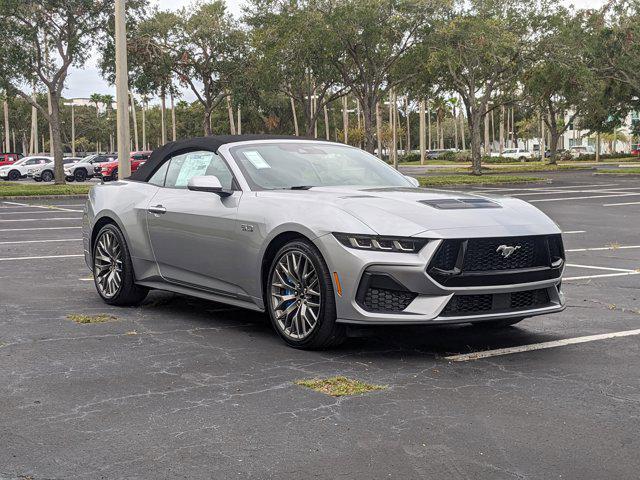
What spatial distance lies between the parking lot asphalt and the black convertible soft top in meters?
1.27

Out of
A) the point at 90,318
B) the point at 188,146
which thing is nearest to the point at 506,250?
the point at 188,146

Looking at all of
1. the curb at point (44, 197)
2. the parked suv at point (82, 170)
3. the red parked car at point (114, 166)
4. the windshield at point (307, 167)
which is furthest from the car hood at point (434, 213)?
the parked suv at point (82, 170)

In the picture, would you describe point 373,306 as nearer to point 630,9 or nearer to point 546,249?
point 546,249

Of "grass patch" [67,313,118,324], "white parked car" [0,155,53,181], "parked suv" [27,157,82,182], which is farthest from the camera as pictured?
"white parked car" [0,155,53,181]

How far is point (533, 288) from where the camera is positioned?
6031 mm

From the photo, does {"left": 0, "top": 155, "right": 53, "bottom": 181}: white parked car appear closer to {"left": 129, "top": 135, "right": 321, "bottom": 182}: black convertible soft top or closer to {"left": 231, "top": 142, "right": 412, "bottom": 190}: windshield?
{"left": 129, "top": 135, "right": 321, "bottom": 182}: black convertible soft top

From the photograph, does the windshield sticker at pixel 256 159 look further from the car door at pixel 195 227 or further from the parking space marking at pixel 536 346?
the parking space marking at pixel 536 346

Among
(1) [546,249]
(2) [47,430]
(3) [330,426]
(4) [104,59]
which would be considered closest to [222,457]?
(3) [330,426]

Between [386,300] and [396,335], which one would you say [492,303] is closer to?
[386,300]

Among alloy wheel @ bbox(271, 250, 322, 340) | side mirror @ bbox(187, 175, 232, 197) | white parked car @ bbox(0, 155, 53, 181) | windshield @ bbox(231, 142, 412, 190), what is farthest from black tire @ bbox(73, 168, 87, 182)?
alloy wheel @ bbox(271, 250, 322, 340)

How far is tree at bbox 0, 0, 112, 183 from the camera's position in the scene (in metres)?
36.3

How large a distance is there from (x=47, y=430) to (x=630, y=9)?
49710 millimetres

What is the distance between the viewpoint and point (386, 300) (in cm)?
572

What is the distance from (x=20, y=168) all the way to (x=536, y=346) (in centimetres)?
4940
